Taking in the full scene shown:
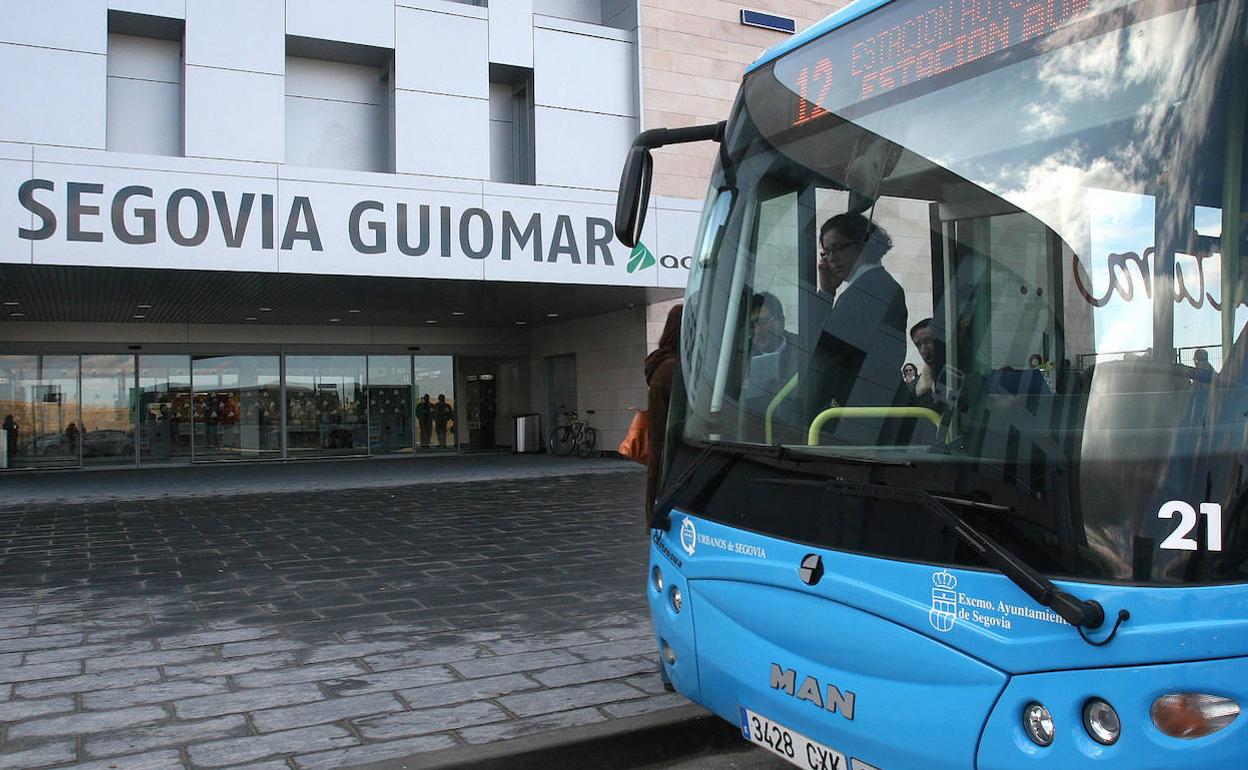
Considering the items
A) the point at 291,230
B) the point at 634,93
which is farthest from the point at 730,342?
the point at 634,93

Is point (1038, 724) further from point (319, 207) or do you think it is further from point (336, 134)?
point (336, 134)

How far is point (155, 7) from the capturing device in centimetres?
1575

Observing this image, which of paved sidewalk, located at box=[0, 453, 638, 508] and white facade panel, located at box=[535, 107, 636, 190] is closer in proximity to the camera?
paved sidewalk, located at box=[0, 453, 638, 508]

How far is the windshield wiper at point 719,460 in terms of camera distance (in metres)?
2.95

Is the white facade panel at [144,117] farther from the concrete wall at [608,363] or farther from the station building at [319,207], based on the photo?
the concrete wall at [608,363]

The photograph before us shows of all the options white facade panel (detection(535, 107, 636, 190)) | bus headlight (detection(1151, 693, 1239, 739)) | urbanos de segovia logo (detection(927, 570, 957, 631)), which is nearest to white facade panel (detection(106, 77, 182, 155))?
white facade panel (detection(535, 107, 636, 190))

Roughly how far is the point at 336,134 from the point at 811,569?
16.8 m

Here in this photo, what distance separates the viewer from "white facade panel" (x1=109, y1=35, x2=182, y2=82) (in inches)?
641

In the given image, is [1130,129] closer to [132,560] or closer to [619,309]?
[132,560]

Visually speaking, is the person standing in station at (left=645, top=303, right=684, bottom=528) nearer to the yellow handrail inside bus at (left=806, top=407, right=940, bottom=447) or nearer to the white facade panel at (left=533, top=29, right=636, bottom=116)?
the yellow handrail inside bus at (left=806, top=407, right=940, bottom=447)

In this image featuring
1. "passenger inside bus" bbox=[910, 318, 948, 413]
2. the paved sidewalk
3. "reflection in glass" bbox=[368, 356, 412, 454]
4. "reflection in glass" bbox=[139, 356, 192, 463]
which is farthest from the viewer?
"reflection in glass" bbox=[368, 356, 412, 454]

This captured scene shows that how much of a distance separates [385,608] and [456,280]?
413 inches

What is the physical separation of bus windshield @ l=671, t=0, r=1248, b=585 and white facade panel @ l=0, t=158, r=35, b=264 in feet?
42.3

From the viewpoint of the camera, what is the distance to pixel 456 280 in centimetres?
1638
